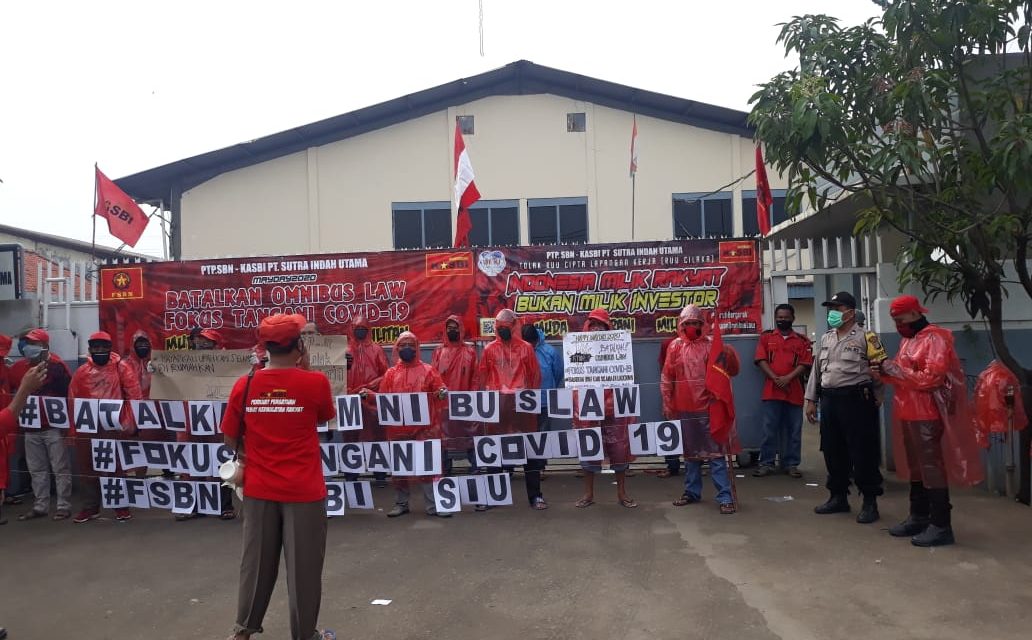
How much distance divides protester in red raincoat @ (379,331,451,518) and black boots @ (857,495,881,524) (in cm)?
381

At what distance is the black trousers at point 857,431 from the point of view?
23.7 feet

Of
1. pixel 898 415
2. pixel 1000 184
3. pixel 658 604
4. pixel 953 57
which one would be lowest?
pixel 658 604

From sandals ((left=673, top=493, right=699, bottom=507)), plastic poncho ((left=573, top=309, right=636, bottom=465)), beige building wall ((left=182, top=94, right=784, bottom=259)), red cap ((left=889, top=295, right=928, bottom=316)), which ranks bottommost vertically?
sandals ((left=673, top=493, right=699, bottom=507))

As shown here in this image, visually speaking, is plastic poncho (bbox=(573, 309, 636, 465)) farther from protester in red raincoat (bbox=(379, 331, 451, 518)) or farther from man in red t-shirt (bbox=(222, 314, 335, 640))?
man in red t-shirt (bbox=(222, 314, 335, 640))

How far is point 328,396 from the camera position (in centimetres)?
464

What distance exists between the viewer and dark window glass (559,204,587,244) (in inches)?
738

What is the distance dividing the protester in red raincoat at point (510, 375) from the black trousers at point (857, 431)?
279 cm

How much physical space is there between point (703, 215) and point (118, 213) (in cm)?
1211

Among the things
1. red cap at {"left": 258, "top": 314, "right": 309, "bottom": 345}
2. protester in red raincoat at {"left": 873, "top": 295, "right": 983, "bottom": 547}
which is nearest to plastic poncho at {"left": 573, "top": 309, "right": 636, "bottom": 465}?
protester in red raincoat at {"left": 873, "top": 295, "right": 983, "bottom": 547}

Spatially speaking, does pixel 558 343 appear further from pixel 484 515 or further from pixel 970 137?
pixel 970 137

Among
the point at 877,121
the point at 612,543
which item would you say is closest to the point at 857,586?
the point at 612,543

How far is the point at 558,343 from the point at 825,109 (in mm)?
4429

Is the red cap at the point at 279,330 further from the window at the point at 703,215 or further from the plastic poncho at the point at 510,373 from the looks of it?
the window at the point at 703,215

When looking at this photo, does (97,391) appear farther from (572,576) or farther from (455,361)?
(572,576)
